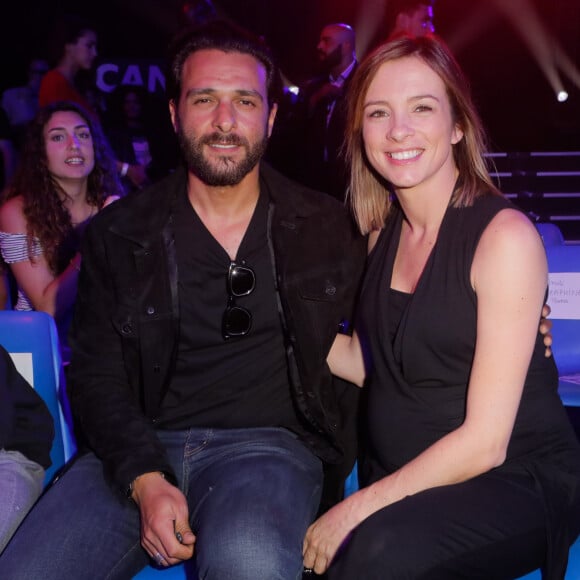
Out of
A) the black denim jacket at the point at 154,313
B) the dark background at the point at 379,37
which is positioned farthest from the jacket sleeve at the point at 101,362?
the dark background at the point at 379,37

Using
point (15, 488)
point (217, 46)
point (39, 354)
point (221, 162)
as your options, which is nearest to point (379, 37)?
point (217, 46)

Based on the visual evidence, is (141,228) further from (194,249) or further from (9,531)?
(9,531)

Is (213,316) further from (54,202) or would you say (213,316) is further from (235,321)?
(54,202)

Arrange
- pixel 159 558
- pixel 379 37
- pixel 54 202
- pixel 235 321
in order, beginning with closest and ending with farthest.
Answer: pixel 159 558
pixel 235 321
pixel 54 202
pixel 379 37

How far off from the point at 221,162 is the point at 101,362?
2.26 ft

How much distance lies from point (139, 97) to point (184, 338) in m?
7.19

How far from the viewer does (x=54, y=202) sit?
3.30 meters

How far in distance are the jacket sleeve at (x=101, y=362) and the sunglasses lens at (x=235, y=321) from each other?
0.28m

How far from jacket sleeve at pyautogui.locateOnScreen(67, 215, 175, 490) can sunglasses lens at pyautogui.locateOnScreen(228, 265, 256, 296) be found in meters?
0.32

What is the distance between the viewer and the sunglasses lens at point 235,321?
212 centimetres

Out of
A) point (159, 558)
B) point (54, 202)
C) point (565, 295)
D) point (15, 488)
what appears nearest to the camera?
point (159, 558)

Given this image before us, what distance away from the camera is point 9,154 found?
239 inches

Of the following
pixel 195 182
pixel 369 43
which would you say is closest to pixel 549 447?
pixel 195 182

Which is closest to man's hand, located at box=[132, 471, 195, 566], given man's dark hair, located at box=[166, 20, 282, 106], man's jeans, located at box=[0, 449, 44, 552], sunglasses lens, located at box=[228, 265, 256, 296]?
man's jeans, located at box=[0, 449, 44, 552]
